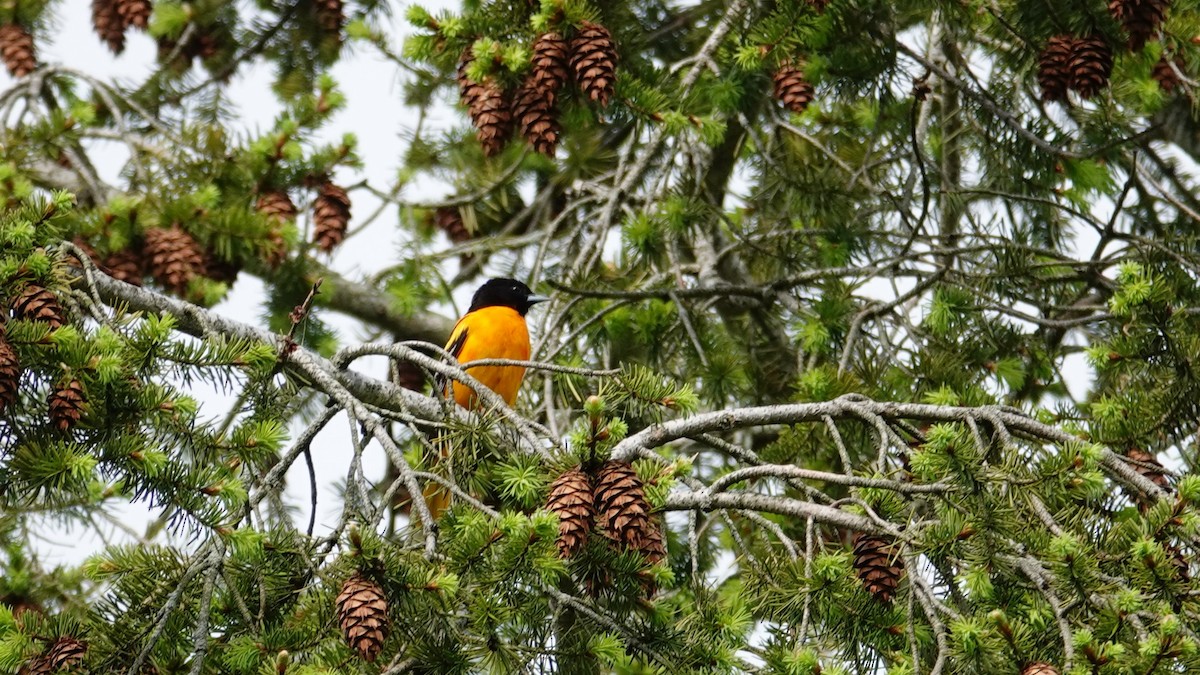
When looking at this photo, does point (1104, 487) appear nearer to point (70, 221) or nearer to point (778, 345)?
point (778, 345)

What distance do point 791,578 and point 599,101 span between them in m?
1.62

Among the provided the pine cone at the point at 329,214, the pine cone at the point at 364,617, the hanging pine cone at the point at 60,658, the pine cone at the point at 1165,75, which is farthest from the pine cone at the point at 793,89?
the hanging pine cone at the point at 60,658

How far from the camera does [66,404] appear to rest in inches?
110

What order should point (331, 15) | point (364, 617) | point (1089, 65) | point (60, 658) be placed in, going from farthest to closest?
point (331, 15) → point (1089, 65) → point (60, 658) → point (364, 617)

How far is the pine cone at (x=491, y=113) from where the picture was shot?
4141 mm

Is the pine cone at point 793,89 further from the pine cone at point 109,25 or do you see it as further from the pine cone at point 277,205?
the pine cone at point 109,25

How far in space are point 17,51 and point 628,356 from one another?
3.20m

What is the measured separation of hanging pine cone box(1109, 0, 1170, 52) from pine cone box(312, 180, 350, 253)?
121 inches

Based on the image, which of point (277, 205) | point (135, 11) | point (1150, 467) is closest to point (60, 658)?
point (1150, 467)

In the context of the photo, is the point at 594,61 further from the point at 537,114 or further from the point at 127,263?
the point at 127,263

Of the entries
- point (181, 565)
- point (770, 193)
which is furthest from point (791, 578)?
point (770, 193)

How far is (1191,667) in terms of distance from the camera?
2518 mm

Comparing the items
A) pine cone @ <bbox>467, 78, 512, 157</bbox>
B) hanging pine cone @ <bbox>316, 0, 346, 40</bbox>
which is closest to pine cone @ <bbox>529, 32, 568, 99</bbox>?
pine cone @ <bbox>467, 78, 512, 157</bbox>

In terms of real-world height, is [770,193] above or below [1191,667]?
above
